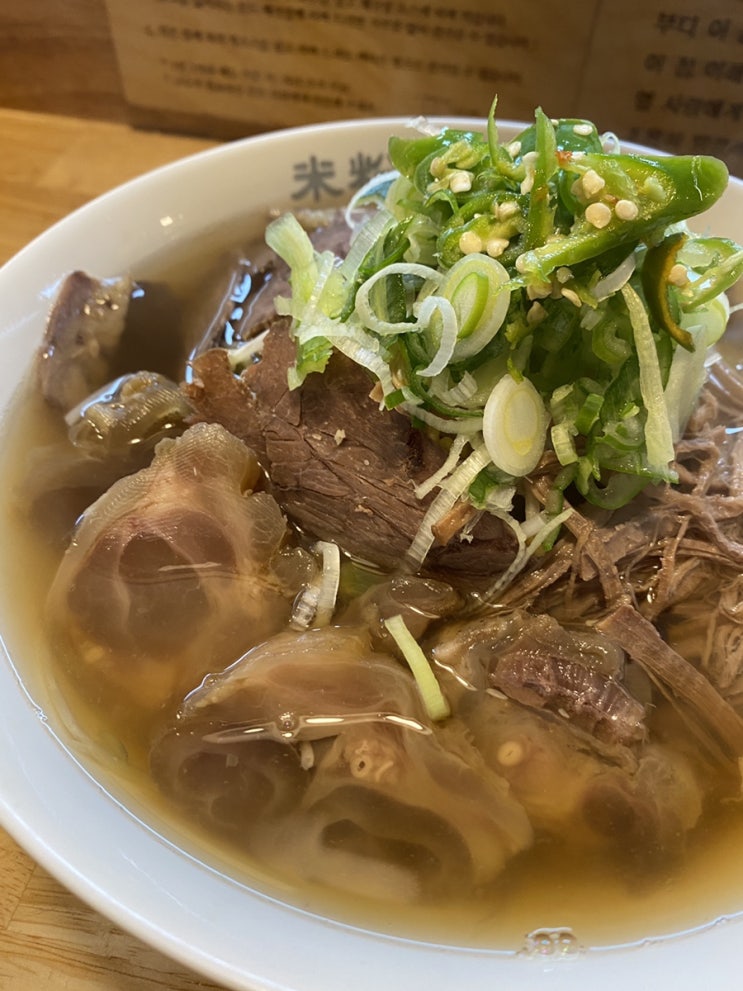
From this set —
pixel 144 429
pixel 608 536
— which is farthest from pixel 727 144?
pixel 144 429

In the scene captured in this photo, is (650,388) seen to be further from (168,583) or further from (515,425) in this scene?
(168,583)

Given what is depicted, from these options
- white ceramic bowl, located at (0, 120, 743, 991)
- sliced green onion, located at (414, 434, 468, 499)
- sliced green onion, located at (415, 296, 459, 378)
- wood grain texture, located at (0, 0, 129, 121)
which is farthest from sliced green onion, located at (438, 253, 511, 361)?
wood grain texture, located at (0, 0, 129, 121)

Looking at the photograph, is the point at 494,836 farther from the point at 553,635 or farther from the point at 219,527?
the point at 219,527

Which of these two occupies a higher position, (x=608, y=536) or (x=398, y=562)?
(x=608, y=536)

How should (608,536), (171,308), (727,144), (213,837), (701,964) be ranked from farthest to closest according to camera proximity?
(727,144) → (171,308) → (608,536) → (213,837) → (701,964)

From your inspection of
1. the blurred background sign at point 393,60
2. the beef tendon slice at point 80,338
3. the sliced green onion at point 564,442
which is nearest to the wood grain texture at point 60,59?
the blurred background sign at point 393,60

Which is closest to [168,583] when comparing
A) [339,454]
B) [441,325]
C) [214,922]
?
[339,454]

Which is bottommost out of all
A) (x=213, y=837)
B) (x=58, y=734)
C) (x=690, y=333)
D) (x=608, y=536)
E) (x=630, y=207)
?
(x=213, y=837)
